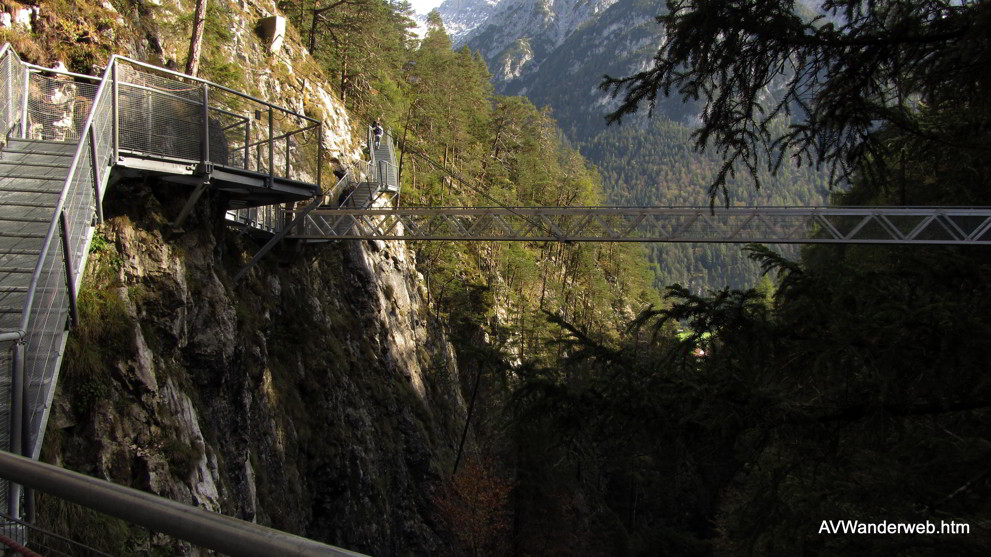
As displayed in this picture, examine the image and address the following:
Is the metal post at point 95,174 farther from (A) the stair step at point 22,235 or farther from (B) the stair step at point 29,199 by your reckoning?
(A) the stair step at point 22,235

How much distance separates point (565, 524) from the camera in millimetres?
22938

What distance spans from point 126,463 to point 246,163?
18.5 ft

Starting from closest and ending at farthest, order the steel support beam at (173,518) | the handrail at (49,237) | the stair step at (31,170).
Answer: the steel support beam at (173,518) → the handrail at (49,237) → the stair step at (31,170)

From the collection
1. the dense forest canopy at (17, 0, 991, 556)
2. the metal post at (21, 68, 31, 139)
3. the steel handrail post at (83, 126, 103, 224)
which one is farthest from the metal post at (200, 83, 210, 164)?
the dense forest canopy at (17, 0, 991, 556)

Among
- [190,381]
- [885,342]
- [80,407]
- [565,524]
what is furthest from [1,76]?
[565,524]

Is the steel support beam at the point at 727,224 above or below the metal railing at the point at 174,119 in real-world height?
below

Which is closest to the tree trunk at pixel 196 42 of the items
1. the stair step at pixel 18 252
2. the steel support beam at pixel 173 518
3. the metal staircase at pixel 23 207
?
the metal staircase at pixel 23 207

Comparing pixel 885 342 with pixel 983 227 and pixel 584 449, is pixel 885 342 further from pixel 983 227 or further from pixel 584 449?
pixel 983 227

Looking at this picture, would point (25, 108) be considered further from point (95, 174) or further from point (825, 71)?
point (825, 71)

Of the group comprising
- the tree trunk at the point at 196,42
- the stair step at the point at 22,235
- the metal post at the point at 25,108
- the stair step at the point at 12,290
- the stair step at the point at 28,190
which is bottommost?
the stair step at the point at 12,290

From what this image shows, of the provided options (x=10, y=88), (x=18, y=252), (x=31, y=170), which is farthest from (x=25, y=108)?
(x=18, y=252)

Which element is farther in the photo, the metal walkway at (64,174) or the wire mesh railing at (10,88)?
the wire mesh railing at (10,88)

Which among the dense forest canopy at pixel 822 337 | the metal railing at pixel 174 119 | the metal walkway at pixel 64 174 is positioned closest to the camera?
the dense forest canopy at pixel 822 337

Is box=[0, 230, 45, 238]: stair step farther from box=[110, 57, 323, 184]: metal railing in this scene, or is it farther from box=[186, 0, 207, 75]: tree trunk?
box=[186, 0, 207, 75]: tree trunk
